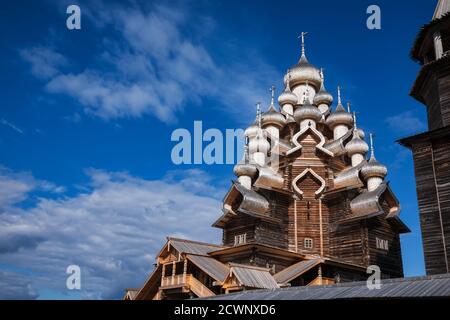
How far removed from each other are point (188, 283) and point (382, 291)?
1478cm

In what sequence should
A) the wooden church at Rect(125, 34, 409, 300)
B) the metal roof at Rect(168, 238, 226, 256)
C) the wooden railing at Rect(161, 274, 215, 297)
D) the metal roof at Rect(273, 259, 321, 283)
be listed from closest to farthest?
the metal roof at Rect(273, 259, 321, 283)
the wooden railing at Rect(161, 274, 215, 297)
the wooden church at Rect(125, 34, 409, 300)
the metal roof at Rect(168, 238, 226, 256)

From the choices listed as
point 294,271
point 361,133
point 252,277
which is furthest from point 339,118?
point 252,277

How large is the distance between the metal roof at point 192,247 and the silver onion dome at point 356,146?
11.9 metres

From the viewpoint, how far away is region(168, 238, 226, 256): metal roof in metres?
24.6

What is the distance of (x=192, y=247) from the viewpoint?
2556 cm

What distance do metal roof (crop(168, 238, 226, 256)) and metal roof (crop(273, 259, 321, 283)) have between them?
4.84 metres

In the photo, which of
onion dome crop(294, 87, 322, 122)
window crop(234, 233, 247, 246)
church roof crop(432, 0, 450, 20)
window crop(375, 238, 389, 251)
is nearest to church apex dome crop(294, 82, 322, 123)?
onion dome crop(294, 87, 322, 122)

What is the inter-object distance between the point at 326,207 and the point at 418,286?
19.3 metres

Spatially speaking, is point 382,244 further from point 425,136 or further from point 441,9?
point 441,9

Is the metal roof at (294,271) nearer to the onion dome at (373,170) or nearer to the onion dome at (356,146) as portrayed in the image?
the onion dome at (373,170)

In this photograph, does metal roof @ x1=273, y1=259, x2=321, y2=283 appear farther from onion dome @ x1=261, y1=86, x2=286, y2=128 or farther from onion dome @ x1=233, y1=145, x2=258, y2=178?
onion dome @ x1=261, y1=86, x2=286, y2=128

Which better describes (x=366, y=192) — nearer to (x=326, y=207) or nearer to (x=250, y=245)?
(x=326, y=207)
